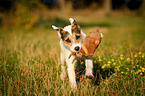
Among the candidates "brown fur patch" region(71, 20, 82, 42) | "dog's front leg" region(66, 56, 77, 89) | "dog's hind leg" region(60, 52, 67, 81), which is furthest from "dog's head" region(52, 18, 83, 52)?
"dog's hind leg" region(60, 52, 67, 81)

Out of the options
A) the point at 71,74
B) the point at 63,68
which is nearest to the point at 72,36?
the point at 71,74

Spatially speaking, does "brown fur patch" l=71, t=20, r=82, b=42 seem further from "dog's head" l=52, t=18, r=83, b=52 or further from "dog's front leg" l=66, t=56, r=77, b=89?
"dog's front leg" l=66, t=56, r=77, b=89

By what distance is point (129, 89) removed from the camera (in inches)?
91.2

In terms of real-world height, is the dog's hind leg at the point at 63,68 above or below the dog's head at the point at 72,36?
below

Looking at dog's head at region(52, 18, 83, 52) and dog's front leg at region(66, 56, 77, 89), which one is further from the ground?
dog's head at region(52, 18, 83, 52)

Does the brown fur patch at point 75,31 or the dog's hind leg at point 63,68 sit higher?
the brown fur patch at point 75,31

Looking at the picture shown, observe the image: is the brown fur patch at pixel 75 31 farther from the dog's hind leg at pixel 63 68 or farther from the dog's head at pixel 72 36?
the dog's hind leg at pixel 63 68

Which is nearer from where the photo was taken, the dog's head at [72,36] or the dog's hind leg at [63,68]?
the dog's head at [72,36]

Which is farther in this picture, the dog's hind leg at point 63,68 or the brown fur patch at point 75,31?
the dog's hind leg at point 63,68

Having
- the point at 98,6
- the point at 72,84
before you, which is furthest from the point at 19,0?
the point at 98,6

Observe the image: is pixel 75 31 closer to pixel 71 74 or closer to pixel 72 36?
pixel 72 36

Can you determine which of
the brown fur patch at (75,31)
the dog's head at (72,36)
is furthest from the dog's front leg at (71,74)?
the brown fur patch at (75,31)

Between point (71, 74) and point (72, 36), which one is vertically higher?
point (72, 36)

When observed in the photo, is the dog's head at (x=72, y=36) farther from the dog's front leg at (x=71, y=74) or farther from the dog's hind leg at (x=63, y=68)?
the dog's hind leg at (x=63, y=68)
